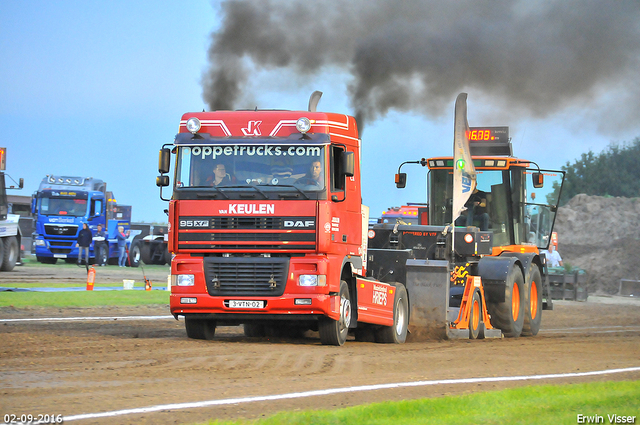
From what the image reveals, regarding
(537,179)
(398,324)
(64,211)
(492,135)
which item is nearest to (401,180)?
(492,135)

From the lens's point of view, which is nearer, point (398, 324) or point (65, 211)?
point (398, 324)

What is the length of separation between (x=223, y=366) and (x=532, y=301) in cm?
1039

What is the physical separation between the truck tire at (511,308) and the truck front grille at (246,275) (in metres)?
5.89

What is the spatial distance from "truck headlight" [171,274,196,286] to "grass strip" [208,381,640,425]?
219 inches

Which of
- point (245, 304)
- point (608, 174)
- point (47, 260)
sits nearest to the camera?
point (245, 304)

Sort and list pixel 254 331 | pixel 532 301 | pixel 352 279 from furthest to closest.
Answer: pixel 532 301 < pixel 254 331 < pixel 352 279

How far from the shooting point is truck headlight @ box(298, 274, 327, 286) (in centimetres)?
1195

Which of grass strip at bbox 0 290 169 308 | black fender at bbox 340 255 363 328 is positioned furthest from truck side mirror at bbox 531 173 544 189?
grass strip at bbox 0 290 169 308

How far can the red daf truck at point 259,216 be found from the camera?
1196 cm

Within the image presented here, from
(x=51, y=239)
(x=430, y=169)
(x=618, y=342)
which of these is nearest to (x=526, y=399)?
(x=618, y=342)

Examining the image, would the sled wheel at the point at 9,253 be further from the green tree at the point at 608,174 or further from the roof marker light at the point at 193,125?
the green tree at the point at 608,174

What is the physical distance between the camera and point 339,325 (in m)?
12.7

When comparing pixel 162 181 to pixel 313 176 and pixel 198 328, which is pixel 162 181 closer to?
pixel 313 176

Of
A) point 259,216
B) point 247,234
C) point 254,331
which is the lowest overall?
point 254,331
